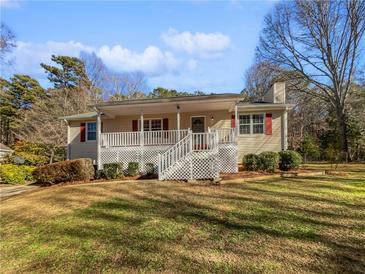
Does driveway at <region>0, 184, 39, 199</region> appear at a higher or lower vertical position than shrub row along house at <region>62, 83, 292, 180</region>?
lower

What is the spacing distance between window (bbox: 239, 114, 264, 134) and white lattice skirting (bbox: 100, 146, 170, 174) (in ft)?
16.1

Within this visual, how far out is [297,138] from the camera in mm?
29703

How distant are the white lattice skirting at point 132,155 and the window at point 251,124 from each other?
4.92m

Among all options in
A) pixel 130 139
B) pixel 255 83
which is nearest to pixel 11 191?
pixel 130 139

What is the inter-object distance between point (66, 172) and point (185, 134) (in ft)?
19.4

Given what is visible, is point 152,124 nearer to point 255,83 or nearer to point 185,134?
point 185,134

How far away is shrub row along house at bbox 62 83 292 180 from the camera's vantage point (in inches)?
451

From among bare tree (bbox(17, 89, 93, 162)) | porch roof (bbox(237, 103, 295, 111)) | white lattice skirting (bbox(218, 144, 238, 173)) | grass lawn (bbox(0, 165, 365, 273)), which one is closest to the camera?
grass lawn (bbox(0, 165, 365, 273))

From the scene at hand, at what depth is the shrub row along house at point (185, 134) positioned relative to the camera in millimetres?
11445

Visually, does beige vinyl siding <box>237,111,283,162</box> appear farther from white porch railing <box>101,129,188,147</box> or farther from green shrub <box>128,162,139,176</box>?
green shrub <box>128,162,139,176</box>

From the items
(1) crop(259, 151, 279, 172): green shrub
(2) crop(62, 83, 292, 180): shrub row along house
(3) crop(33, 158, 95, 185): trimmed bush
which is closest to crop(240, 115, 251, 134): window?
(2) crop(62, 83, 292, 180): shrub row along house

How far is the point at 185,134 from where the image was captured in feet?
48.5

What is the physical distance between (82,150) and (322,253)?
1656 centimetres

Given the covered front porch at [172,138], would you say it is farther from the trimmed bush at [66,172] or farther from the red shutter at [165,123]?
the trimmed bush at [66,172]
